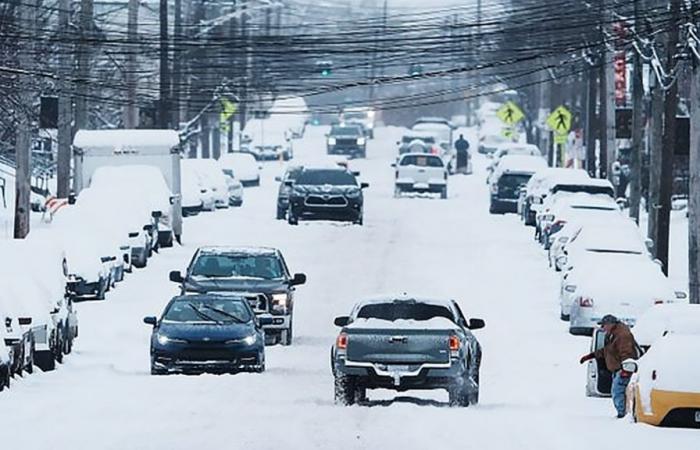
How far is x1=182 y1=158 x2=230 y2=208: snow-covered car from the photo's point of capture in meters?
66.4

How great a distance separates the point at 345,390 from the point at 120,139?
1073 inches

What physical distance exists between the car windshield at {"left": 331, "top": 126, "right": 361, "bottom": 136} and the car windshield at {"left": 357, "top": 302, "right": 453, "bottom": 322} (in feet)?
286

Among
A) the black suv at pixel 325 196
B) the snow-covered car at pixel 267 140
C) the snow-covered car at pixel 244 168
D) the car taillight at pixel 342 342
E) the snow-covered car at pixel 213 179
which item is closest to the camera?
the car taillight at pixel 342 342

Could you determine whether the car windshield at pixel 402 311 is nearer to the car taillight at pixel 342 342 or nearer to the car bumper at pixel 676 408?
the car taillight at pixel 342 342

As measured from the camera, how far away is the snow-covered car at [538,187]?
55.5 m

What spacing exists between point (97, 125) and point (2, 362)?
56.4 metres

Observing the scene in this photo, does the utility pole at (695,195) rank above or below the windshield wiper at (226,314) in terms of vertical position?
above

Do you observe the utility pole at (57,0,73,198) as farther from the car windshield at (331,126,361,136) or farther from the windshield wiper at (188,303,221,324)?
the car windshield at (331,126,361,136)

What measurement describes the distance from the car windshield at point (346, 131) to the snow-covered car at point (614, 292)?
76.6 metres

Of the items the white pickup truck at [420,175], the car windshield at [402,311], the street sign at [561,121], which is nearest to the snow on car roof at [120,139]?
the white pickup truck at [420,175]

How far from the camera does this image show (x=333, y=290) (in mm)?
42562

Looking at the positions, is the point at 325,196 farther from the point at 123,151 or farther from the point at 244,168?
the point at 244,168

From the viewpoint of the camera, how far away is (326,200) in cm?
5606

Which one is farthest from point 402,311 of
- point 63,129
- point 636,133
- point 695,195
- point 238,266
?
point 63,129
